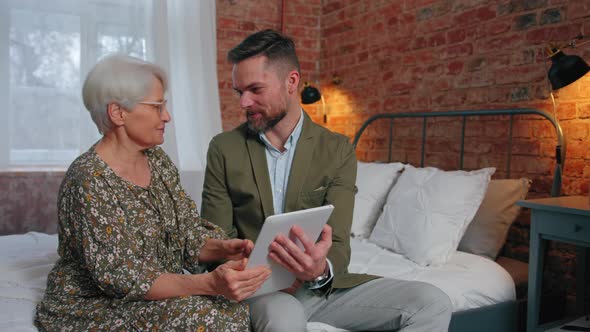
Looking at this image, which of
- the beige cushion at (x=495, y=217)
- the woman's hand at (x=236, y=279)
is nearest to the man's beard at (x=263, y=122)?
the woman's hand at (x=236, y=279)

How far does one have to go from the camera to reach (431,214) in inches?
100

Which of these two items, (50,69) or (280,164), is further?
(50,69)

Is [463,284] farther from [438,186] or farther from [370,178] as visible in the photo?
[370,178]

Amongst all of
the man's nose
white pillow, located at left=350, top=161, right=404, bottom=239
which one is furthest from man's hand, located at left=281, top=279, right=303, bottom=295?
white pillow, located at left=350, top=161, right=404, bottom=239

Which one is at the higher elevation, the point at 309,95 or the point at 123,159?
the point at 309,95

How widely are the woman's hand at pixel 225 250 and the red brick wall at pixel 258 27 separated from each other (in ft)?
8.50

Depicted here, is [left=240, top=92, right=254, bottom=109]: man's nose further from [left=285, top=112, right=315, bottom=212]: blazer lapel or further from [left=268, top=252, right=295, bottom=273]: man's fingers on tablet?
[left=268, top=252, right=295, bottom=273]: man's fingers on tablet

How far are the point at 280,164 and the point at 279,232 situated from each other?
0.62 metres

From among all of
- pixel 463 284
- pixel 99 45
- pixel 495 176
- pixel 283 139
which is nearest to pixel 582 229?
pixel 463 284

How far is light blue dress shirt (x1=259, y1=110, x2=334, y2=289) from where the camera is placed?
197 centimetres

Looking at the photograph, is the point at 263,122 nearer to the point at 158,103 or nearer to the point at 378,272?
the point at 158,103

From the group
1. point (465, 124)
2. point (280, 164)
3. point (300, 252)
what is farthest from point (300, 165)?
point (465, 124)

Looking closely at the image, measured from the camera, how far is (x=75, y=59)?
3449mm

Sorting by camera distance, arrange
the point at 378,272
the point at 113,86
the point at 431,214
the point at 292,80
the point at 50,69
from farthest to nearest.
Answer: the point at 50,69, the point at 431,214, the point at 378,272, the point at 292,80, the point at 113,86
